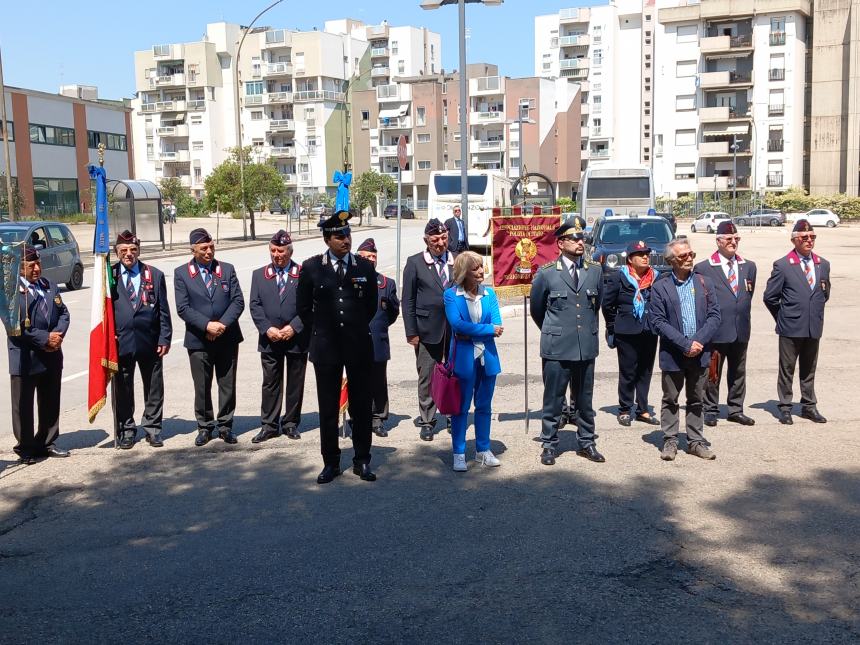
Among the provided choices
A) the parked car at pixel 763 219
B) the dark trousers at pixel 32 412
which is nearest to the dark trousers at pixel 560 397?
the dark trousers at pixel 32 412

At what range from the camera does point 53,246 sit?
Answer: 22.6 m

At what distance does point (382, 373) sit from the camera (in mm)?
9133

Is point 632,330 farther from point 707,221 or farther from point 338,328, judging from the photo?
point 707,221


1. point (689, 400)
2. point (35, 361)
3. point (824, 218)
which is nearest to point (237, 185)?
point (824, 218)

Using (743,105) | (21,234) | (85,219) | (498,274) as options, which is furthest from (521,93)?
(498,274)

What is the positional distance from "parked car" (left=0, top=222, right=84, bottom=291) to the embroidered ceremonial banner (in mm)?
14604

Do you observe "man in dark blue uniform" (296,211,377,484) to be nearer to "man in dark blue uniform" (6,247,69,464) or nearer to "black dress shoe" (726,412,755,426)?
"man in dark blue uniform" (6,247,69,464)

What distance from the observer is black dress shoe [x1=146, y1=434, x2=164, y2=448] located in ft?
28.4

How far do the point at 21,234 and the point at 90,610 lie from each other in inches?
719

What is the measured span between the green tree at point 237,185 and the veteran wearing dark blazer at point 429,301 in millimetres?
45594

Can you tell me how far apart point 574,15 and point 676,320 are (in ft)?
336

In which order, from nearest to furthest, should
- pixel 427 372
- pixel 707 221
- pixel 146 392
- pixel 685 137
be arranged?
pixel 146 392, pixel 427 372, pixel 707 221, pixel 685 137

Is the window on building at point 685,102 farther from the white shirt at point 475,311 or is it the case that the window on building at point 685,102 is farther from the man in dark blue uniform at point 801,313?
the white shirt at point 475,311

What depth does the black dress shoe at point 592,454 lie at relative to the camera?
7.84m
